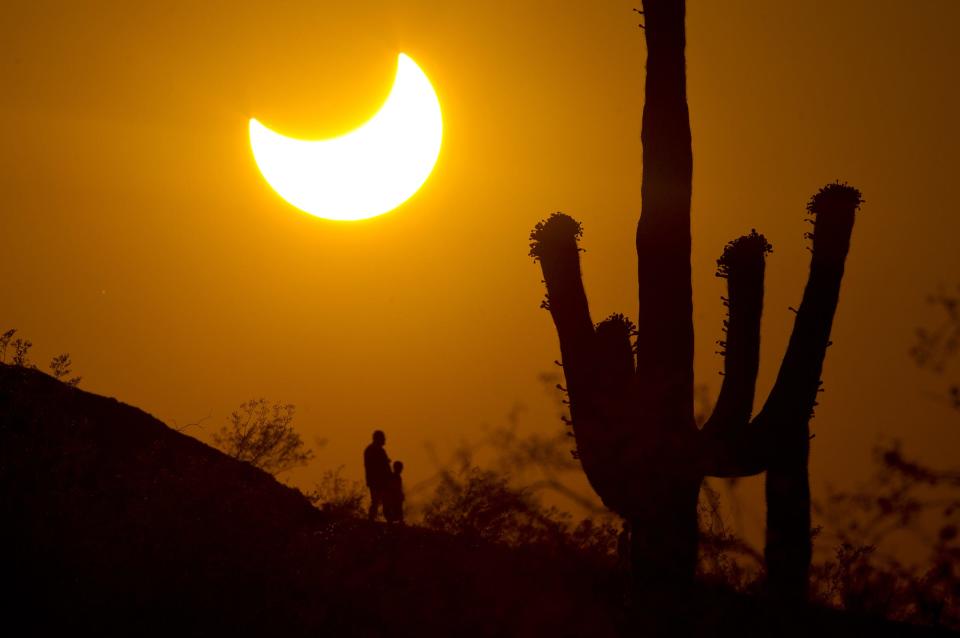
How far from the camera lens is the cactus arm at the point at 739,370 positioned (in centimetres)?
697

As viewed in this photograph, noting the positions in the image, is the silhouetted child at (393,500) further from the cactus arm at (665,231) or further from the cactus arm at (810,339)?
the cactus arm at (665,231)

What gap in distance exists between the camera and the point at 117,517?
356 inches

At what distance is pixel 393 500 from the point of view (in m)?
14.8

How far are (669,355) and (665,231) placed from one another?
1.02 metres

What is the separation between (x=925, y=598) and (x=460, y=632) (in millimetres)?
4329

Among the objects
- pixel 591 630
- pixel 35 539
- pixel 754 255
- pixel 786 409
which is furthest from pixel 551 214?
pixel 35 539

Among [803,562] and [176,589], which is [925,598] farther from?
[176,589]

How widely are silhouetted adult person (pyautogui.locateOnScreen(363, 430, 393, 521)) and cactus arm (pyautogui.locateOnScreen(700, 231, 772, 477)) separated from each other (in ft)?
27.0

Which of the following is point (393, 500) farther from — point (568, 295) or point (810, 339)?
point (810, 339)

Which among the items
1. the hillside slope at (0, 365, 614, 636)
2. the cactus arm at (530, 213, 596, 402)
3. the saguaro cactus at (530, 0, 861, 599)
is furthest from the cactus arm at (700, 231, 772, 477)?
the hillside slope at (0, 365, 614, 636)

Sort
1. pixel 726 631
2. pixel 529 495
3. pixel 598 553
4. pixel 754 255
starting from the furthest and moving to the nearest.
Result: pixel 598 553 < pixel 529 495 < pixel 726 631 < pixel 754 255

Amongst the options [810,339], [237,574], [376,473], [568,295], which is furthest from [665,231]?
[376,473]

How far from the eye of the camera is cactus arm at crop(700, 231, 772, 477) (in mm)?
6969

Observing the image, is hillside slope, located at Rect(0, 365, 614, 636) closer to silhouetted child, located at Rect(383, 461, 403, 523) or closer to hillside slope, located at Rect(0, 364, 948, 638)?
hillside slope, located at Rect(0, 364, 948, 638)
